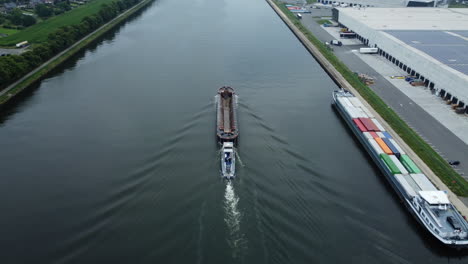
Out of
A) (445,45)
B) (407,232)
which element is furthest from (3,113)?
(445,45)

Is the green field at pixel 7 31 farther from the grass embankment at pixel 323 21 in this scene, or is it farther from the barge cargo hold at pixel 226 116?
the grass embankment at pixel 323 21

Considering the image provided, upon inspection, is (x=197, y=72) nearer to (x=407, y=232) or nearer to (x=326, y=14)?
(x=407, y=232)

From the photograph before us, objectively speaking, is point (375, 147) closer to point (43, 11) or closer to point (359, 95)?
point (359, 95)

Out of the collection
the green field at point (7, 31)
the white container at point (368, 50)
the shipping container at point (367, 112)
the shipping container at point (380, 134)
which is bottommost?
the shipping container at point (380, 134)

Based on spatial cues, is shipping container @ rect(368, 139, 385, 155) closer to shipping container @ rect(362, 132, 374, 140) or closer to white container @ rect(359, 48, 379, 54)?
shipping container @ rect(362, 132, 374, 140)

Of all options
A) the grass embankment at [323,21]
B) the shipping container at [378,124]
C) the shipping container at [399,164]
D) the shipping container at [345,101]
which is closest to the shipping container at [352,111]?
the shipping container at [345,101]

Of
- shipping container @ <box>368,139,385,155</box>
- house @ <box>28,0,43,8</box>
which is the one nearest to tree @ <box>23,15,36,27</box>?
house @ <box>28,0,43,8</box>
